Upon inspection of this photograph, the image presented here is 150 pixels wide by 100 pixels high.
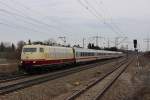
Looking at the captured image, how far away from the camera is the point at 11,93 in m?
17.4

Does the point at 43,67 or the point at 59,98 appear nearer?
the point at 59,98

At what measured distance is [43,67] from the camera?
34188mm

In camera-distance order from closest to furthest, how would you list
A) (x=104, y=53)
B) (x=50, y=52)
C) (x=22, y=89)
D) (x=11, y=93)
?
(x=11, y=93) < (x=22, y=89) < (x=50, y=52) < (x=104, y=53)

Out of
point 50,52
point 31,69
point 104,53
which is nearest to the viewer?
point 31,69

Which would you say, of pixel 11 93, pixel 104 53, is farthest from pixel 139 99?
pixel 104 53

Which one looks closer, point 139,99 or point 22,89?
point 139,99

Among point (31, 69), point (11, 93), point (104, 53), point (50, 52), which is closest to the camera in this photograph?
point (11, 93)

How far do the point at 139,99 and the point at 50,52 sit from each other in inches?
874

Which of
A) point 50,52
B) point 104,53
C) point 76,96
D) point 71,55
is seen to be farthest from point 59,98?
point 104,53

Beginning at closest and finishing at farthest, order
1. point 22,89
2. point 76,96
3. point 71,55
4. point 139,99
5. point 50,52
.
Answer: point 139,99, point 76,96, point 22,89, point 50,52, point 71,55

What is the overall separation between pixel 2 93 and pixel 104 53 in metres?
75.4

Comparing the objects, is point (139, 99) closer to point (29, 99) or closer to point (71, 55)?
point (29, 99)

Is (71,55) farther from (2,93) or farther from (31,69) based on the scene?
(2,93)

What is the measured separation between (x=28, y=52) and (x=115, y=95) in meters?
17.7
